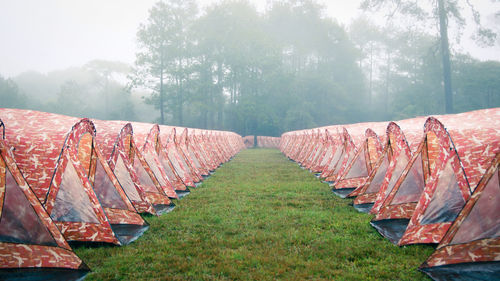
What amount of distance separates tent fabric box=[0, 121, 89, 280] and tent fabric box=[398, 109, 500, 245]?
3846mm

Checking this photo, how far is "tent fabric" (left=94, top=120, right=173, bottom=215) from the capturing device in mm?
5621

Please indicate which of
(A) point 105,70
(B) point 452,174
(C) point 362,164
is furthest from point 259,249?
(A) point 105,70

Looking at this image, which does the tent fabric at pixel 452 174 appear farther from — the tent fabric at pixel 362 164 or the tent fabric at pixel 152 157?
the tent fabric at pixel 152 157

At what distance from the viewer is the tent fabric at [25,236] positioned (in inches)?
119

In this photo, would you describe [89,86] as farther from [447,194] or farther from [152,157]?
[447,194]

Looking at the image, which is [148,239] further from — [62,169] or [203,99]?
[203,99]

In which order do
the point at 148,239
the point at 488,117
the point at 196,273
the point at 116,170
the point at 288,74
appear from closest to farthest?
the point at 196,273 → the point at 488,117 → the point at 148,239 → the point at 116,170 → the point at 288,74

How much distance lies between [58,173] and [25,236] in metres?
1.02

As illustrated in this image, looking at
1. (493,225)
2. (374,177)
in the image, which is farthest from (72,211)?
(374,177)

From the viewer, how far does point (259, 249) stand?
156 inches

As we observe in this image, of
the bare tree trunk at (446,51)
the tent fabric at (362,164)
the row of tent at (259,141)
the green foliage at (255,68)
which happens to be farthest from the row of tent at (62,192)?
the green foliage at (255,68)

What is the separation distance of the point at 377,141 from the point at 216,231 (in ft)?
14.4

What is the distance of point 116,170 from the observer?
18.2 ft

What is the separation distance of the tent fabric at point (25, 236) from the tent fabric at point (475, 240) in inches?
140
